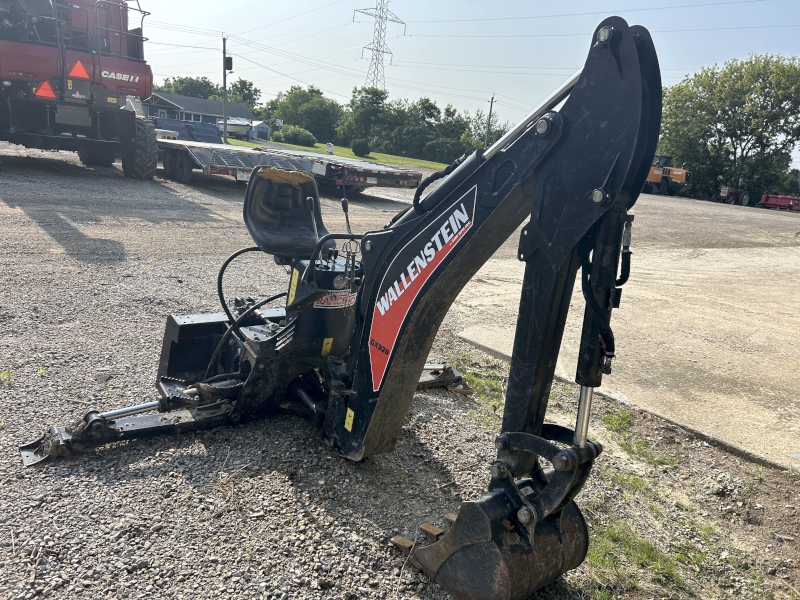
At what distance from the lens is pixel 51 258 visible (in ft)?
24.3

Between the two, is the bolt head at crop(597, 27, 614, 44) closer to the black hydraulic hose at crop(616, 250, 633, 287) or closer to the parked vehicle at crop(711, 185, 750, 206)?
the black hydraulic hose at crop(616, 250, 633, 287)

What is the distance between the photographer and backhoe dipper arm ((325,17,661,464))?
2.03 metres

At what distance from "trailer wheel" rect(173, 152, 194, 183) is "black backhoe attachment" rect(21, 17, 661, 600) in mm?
12712

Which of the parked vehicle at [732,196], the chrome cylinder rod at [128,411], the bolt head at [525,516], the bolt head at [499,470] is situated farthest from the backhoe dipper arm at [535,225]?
the parked vehicle at [732,196]

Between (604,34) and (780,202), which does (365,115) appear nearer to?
(780,202)

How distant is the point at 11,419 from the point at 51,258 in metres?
4.29

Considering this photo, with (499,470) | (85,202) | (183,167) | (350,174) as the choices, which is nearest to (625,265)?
(499,470)

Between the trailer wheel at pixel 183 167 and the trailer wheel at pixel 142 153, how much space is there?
37.2 inches

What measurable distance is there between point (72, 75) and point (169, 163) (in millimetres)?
3805

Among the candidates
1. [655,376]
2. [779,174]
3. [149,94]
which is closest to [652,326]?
[655,376]

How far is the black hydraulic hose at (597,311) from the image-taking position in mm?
2146

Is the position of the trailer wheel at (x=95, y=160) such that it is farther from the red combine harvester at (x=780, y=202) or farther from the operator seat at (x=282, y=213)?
the red combine harvester at (x=780, y=202)

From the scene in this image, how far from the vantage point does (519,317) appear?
242 centimetres

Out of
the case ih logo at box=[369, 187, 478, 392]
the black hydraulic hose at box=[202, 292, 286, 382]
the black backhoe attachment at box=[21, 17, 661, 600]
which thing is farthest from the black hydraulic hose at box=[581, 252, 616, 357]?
the black hydraulic hose at box=[202, 292, 286, 382]
